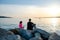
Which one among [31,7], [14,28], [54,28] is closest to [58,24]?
[54,28]

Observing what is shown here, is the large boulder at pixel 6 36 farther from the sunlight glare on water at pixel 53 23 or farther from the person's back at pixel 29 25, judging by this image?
the sunlight glare on water at pixel 53 23

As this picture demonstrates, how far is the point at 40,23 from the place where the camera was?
121 inches

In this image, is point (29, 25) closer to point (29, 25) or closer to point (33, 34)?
point (29, 25)

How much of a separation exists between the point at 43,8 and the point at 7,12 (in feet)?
2.59

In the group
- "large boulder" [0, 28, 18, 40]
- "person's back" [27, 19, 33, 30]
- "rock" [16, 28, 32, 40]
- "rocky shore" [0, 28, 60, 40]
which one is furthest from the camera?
"person's back" [27, 19, 33, 30]

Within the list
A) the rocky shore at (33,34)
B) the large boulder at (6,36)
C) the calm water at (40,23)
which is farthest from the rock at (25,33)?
the large boulder at (6,36)

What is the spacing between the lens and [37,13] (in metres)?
3.12

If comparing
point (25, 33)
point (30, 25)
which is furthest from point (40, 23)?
point (25, 33)

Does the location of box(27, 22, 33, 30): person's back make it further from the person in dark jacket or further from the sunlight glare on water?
the sunlight glare on water

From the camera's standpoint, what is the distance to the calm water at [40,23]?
9.68 feet

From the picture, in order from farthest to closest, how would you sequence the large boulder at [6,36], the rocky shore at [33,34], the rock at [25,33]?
the rock at [25,33]
the rocky shore at [33,34]
the large boulder at [6,36]

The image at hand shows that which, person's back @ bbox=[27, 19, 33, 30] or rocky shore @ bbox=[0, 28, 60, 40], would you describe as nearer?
rocky shore @ bbox=[0, 28, 60, 40]

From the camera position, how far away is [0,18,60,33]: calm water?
9.68ft

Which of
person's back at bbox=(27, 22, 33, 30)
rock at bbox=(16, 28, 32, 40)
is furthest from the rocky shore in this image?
person's back at bbox=(27, 22, 33, 30)
